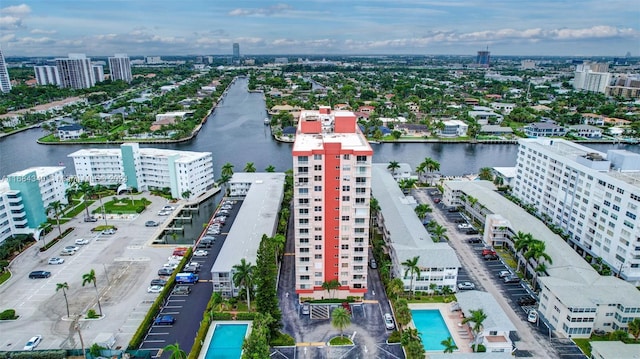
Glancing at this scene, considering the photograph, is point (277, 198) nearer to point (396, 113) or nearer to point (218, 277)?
point (218, 277)

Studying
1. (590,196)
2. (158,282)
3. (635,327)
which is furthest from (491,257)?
(158,282)

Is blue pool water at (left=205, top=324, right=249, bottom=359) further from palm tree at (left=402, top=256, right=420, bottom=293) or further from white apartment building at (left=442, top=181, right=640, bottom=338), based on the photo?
white apartment building at (left=442, top=181, right=640, bottom=338)

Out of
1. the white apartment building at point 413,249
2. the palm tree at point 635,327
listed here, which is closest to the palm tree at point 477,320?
the white apartment building at point 413,249

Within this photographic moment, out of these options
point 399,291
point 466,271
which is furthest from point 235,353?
point 466,271

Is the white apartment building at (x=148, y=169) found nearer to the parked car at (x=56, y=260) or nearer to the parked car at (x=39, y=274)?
the parked car at (x=56, y=260)

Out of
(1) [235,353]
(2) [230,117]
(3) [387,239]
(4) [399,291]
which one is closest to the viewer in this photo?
(1) [235,353]

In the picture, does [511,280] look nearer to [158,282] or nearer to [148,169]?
[158,282]

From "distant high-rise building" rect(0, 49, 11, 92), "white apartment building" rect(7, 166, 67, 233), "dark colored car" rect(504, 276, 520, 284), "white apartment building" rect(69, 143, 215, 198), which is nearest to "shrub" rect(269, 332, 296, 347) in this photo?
"dark colored car" rect(504, 276, 520, 284)
